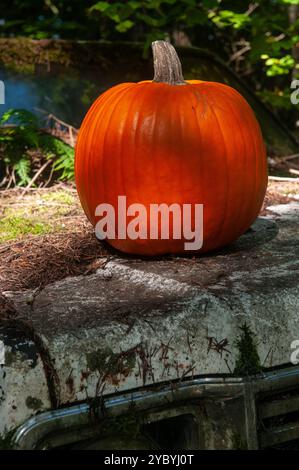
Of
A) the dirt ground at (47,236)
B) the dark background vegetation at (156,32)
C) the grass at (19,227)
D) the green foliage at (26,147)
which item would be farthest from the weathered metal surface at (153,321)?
the dark background vegetation at (156,32)

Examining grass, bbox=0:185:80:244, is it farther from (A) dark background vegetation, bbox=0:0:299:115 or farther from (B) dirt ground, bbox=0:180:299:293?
(A) dark background vegetation, bbox=0:0:299:115

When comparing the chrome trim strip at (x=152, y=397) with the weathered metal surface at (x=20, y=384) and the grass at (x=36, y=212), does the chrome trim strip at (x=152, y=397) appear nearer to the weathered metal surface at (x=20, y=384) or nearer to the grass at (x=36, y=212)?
the weathered metal surface at (x=20, y=384)

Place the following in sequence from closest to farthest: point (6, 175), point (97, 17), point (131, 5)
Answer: point (6, 175) < point (131, 5) < point (97, 17)

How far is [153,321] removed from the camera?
5.03 ft

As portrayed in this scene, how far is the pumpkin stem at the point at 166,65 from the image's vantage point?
2061 mm

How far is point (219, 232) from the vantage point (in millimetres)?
2006

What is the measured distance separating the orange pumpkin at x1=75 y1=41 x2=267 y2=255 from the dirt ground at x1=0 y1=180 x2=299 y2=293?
161 millimetres

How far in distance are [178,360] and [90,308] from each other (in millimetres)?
258

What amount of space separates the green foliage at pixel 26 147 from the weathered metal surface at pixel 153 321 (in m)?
1.52

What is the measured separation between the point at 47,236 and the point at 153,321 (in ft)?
2.86

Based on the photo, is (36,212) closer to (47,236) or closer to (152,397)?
(47,236)

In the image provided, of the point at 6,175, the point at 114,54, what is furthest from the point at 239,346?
the point at 114,54

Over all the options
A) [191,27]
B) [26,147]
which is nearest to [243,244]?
[26,147]

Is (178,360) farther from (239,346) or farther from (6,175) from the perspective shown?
(6,175)
